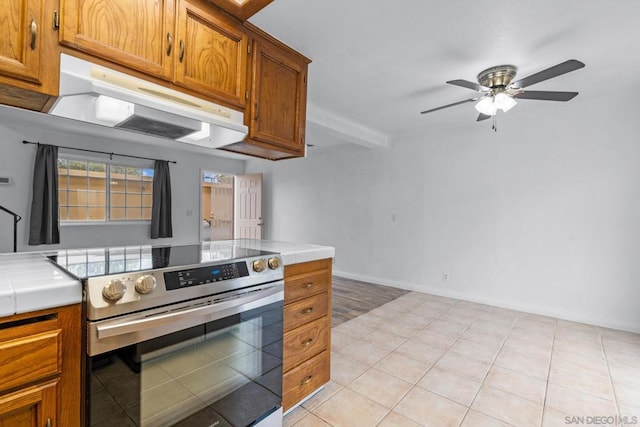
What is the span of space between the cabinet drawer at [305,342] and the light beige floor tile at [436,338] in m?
1.30

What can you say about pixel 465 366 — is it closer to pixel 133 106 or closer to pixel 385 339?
pixel 385 339

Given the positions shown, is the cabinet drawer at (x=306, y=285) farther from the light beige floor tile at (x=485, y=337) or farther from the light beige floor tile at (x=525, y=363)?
the light beige floor tile at (x=485, y=337)

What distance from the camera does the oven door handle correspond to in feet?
3.19

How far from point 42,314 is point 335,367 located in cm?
192

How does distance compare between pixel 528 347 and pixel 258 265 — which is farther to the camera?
pixel 528 347

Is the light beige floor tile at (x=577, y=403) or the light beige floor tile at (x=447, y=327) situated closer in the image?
the light beige floor tile at (x=577, y=403)

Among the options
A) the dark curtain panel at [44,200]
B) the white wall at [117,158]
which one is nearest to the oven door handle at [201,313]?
the dark curtain panel at [44,200]

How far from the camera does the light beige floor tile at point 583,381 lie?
205 cm

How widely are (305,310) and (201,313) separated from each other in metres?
0.73

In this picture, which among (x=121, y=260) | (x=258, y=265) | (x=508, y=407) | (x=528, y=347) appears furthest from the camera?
(x=528, y=347)

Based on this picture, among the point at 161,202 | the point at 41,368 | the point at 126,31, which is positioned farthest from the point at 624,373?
the point at 161,202

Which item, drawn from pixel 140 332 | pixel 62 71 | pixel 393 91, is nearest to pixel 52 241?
pixel 62 71

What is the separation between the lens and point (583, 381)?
85.4 inches

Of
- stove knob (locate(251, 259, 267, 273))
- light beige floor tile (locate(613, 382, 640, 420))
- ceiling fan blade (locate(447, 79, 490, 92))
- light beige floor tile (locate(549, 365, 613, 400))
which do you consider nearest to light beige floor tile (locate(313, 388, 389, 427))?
stove knob (locate(251, 259, 267, 273))
